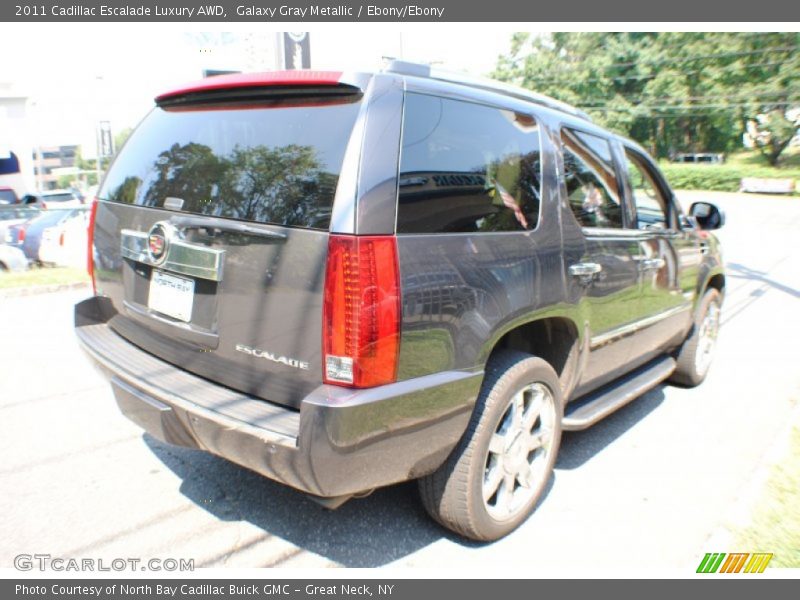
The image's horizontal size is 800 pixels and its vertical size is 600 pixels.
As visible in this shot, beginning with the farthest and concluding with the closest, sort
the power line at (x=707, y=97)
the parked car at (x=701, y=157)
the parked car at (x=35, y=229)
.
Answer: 1. the parked car at (x=701, y=157)
2. the power line at (x=707, y=97)
3. the parked car at (x=35, y=229)

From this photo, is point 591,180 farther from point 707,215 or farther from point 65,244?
point 65,244

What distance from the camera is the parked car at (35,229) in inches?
382

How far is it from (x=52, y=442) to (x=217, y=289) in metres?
1.95

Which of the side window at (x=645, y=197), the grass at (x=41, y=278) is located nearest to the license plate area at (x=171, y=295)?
the side window at (x=645, y=197)

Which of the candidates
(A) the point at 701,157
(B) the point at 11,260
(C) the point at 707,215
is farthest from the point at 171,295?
(A) the point at 701,157

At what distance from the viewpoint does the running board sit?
328 centimetres

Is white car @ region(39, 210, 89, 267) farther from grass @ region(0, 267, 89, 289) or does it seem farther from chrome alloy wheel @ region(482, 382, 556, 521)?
chrome alloy wheel @ region(482, 382, 556, 521)

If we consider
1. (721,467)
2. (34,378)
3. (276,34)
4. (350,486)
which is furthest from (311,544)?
(276,34)

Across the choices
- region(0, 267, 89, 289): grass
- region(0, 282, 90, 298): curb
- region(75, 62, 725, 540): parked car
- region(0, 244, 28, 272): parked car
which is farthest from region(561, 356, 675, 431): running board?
region(0, 244, 28, 272): parked car

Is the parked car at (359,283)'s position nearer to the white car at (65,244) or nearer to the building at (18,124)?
the white car at (65,244)

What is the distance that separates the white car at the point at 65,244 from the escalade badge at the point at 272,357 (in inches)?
331

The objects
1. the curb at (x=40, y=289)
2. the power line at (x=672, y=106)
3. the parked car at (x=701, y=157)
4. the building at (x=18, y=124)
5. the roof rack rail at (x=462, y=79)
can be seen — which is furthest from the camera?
the parked car at (x=701, y=157)

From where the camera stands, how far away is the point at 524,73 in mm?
56469

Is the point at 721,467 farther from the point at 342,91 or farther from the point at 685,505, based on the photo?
the point at 342,91
